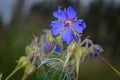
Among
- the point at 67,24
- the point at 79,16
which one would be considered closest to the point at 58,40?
the point at 67,24

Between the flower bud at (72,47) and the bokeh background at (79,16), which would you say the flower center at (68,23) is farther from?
the bokeh background at (79,16)

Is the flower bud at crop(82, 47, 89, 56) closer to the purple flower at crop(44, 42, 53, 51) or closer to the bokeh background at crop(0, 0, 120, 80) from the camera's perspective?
the purple flower at crop(44, 42, 53, 51)

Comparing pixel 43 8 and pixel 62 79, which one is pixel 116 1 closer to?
pixel 43 8

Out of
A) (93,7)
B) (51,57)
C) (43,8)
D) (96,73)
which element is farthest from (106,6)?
(51,57)

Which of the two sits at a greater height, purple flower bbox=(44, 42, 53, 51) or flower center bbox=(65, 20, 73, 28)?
flower center bbox=(65, 20, 73, 28)

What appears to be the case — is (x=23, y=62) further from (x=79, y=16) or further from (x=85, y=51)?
(x=79, y=16)

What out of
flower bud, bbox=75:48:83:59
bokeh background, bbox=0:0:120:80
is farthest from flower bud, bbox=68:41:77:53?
bokeh background, bbox=0:0:120:80
